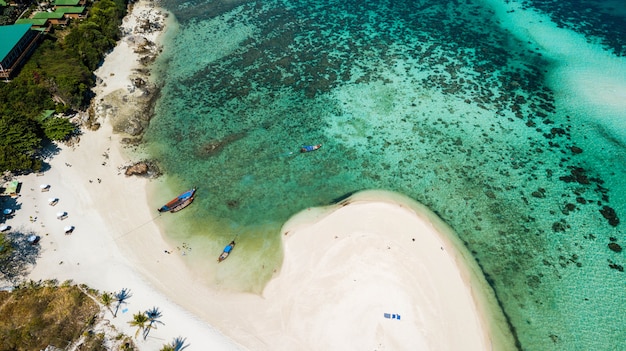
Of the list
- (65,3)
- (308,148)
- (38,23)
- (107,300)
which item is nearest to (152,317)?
(107,300)

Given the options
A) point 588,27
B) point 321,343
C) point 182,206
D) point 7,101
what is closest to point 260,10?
point 7,101

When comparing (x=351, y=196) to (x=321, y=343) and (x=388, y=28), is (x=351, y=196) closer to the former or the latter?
(x=321, y=343)

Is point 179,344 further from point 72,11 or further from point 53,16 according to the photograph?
point 72,11

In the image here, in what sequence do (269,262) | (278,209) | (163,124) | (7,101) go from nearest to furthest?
(269,262) < (278,209) < (7,101) < (163,124)

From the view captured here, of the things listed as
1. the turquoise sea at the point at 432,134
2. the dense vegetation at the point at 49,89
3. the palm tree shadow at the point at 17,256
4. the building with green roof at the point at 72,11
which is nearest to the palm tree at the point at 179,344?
the turquoise sea at the point at 432,134

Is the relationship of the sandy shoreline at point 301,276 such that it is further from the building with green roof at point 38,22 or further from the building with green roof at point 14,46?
the building with green roof at point 38,22

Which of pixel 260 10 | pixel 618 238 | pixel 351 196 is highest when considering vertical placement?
pixel 260 10
